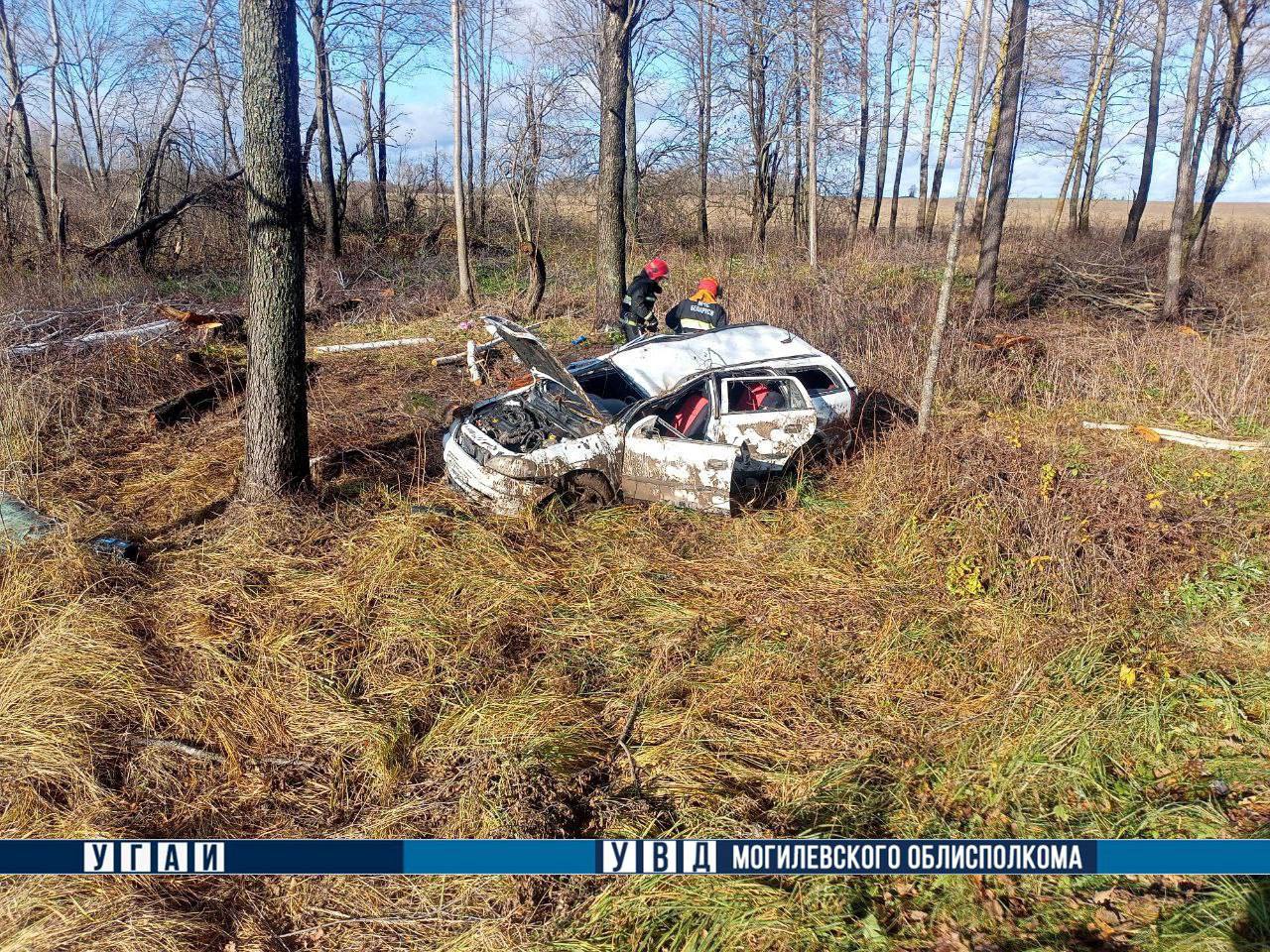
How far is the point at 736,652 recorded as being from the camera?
440 centimetres

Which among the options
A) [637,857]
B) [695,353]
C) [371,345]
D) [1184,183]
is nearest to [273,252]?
[695,353]

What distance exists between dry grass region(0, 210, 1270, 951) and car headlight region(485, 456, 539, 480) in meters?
0.38

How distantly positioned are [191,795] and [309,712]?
2.08 ft

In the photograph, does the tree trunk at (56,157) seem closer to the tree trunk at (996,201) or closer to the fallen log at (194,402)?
the fallen log at (194,402)

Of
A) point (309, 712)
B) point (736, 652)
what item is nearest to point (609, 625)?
point (736, 652)

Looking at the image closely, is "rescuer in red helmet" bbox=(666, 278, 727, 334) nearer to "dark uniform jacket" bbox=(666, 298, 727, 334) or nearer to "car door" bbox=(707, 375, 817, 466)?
"dark uniform jacket" bbox=(666, 298, 727, 334)

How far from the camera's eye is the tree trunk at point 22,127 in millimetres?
15352

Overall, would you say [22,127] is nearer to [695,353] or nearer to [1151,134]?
[695,353]

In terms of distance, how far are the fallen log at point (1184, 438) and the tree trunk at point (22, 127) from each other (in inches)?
738

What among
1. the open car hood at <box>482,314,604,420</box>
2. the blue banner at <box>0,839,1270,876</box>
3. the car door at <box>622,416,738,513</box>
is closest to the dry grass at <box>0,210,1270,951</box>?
the blue banner at <box>0,839,1270,876</box>

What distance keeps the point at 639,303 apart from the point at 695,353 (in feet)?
8.28

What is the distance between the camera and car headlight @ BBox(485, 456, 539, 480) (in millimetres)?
5680

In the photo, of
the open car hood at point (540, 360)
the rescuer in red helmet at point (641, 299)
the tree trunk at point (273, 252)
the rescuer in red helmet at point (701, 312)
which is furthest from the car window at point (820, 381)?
the tree trunk at point (273, 252)

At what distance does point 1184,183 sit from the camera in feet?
39.2
